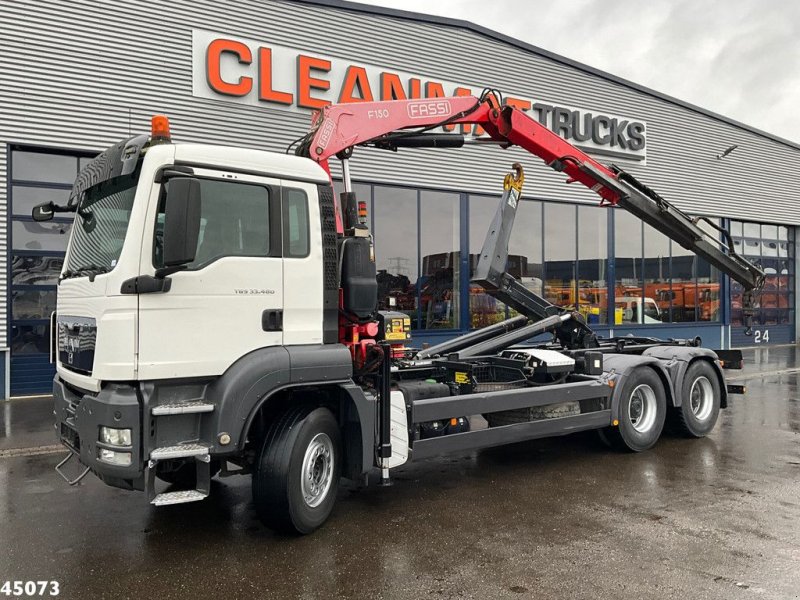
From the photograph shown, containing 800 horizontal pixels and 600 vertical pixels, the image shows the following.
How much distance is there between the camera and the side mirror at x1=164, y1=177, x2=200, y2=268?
4215 mm

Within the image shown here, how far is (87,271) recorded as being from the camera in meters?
4.93

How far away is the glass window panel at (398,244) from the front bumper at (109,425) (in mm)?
10621

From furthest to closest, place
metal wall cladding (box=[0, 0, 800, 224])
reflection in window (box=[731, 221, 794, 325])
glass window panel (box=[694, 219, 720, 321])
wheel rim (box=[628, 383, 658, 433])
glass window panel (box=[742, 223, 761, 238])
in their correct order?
glass window panel (box=[742, 223, 761, 238])
reflection in window (box=[731, 221, 794, 325])
glass window panel (box=[694, 219, 720, 321])
metal wall cladding (box=[0, 0, 800, 224])
wheel rim (box=[628, 383, 658, 433])

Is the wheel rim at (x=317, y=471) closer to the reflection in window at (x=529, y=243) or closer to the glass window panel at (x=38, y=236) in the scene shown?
the glass window panel at (x=38, y=236)

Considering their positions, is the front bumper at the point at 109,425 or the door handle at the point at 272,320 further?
the door handle at the point at 272,320

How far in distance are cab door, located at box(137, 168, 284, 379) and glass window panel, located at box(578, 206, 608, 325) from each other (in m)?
15.3

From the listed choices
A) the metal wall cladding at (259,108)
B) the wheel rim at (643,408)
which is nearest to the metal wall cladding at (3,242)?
the metal wall cladding at (259,108)

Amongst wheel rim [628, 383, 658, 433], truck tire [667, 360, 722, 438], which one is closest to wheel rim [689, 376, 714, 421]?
truck tire [667, 360, 722, 438]

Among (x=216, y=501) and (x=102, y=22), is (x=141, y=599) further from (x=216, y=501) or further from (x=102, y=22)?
(x=102, y=22)

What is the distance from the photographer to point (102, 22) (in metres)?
12.4

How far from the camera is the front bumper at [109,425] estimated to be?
430cm

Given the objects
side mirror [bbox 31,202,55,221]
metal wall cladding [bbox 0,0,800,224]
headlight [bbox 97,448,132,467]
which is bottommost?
headlight [bbox 97,448,132,467]

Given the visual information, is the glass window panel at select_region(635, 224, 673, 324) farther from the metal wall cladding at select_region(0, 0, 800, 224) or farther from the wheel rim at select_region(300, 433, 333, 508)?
the wheel rim at select_region(300, 433, 333, 508)

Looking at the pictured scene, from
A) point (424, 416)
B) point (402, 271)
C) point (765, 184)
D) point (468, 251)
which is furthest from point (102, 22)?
point (765, 184)
